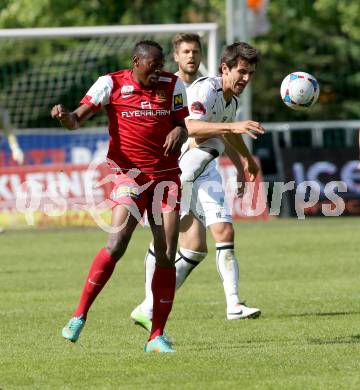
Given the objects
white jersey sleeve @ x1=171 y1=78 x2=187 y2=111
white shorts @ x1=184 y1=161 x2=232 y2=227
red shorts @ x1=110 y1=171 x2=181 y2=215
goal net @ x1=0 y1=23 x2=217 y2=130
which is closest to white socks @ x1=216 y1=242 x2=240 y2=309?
white shorts @ x1=184 y1=161 x2=232 y2=227

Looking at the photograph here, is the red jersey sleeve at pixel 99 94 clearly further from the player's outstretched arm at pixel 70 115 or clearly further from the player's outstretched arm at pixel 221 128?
the player's outstretched arm at pixel 221 128

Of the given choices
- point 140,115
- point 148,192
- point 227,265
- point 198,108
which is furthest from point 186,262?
point 140,115

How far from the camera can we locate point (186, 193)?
10859 mm

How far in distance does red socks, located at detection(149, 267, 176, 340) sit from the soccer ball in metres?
2.31

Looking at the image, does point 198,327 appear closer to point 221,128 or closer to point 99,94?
point 221,128

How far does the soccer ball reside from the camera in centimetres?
1028

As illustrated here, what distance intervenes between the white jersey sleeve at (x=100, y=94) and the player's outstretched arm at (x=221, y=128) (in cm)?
95

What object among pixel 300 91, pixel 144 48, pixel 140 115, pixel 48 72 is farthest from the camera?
pixel 48 72

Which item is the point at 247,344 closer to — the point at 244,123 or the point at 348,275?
the point at 244,123

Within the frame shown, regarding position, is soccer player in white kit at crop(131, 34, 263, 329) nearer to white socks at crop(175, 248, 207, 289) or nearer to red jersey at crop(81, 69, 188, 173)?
white socks at crop(175, 248, 207, 289)

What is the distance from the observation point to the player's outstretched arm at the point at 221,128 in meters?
8.66

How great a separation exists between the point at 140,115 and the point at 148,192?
0.56m

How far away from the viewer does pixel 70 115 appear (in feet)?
27.1

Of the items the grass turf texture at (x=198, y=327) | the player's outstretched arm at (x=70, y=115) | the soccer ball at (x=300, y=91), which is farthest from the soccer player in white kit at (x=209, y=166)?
the player's outstretched arm at (x=70, y=115)
